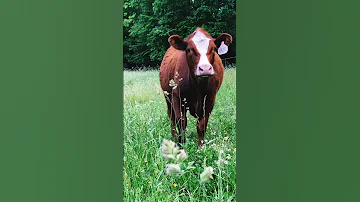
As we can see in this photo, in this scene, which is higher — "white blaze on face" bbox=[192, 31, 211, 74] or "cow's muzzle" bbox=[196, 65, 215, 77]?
"white blaze on face" bbox=[192, 31, 211, 74]

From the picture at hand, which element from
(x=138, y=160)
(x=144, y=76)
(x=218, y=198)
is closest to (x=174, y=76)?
(x=144, y=76)

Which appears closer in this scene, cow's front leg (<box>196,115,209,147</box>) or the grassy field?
the grassy field

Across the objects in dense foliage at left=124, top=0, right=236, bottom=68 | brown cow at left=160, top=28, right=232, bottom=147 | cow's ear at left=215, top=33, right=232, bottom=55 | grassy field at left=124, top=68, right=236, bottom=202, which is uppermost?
dense foliage at left=124, top=0, right=236, bottom=68

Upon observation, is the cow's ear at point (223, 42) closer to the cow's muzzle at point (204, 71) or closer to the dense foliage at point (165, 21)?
the dense foliage at point (165, 21)

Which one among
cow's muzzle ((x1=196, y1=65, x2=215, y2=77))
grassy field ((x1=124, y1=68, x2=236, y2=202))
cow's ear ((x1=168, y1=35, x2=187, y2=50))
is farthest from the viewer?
cow's ear ((x1=168, y1=35, x2=187, y2=50))

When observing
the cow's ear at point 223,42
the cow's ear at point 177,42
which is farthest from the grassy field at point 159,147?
the cow's ear at point 177,42

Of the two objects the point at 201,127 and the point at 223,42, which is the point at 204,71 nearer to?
the point at 223,42

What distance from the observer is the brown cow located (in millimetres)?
2891

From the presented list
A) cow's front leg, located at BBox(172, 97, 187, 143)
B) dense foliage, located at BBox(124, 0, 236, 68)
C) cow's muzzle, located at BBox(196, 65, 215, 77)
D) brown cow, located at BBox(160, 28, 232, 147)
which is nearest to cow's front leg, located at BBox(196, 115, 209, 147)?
brown cow, located at BBox(160, 28, 232, 147)

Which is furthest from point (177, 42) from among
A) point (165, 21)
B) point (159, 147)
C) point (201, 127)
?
point (159, 147)

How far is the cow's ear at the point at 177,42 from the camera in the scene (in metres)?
2.94

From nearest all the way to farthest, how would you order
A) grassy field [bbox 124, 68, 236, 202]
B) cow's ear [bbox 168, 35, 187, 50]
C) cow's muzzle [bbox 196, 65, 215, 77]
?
grassy field [bbox 124, 68, 236, 202], cow's muzzle [bbox 196, 65, 215, 77], cow's ear [bbox 168, 35, 187, 50]

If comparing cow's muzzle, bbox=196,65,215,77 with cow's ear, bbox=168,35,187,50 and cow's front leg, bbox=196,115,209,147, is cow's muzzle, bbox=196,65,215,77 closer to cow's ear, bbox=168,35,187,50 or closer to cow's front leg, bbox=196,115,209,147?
cow's ear, bbox=168,35,187,50

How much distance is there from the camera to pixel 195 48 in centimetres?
289
